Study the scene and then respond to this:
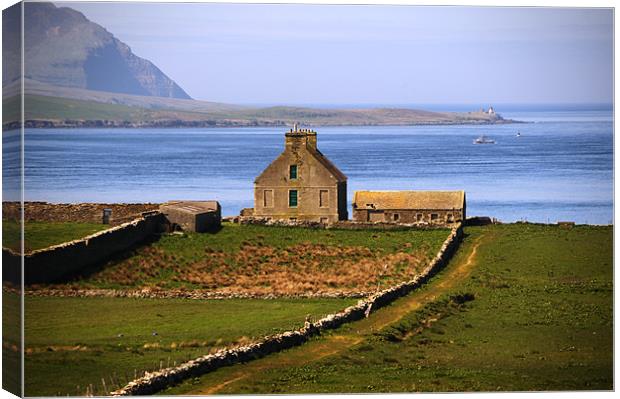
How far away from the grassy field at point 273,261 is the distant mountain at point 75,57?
4150mm

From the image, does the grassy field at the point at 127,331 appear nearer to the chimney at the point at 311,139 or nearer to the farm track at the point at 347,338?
the farm track at the point at 347,338

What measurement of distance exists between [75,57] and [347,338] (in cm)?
890

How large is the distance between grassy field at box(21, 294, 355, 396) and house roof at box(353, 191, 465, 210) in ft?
33.8

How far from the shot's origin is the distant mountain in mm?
38406

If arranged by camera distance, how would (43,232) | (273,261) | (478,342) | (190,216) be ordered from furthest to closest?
(190,216) < (273,261) < (43,232) < (478,342)

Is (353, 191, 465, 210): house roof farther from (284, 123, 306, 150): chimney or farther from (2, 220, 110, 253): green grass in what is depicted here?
(2, 220, 110, 253): green grass

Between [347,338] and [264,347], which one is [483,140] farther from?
[264,347]

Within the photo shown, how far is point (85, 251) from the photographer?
47.1 m

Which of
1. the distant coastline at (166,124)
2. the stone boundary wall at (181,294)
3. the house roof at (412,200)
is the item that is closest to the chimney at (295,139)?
the distant coastline at (166,124)

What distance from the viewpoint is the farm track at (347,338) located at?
38656 mm

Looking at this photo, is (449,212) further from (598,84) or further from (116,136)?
(598,84)

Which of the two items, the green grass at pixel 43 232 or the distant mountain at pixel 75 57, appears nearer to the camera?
the distant mountain at pixel 75 57

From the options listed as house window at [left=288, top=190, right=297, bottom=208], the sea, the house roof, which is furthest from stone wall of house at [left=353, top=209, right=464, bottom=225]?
house window at [left=288, top=190, right=297, bottom=208]

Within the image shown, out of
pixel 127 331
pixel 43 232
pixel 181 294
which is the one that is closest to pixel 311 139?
pixel 181 294
